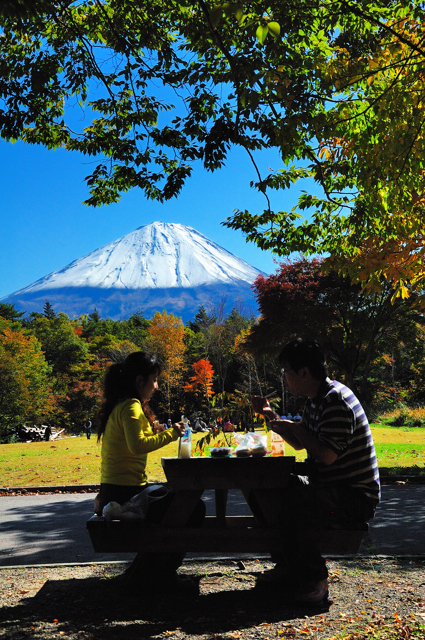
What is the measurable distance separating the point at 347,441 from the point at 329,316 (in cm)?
1301

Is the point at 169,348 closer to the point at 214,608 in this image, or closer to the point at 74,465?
the point at 74,465

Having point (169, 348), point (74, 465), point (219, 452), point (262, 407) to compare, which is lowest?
point (74, 465)

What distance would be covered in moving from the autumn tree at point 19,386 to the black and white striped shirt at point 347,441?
30417 mm

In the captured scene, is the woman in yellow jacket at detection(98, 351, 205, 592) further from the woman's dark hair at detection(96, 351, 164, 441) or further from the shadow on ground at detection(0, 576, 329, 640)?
the shadow on ground at detection(0, 576, 329, 640)

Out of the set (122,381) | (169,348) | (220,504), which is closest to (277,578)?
(220,504)

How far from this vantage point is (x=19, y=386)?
33.8 meters

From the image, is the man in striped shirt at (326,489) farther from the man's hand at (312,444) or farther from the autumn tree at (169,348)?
the autumn tree at (169,348)

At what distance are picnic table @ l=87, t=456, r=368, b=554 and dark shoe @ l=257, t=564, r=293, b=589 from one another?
1.08 feet

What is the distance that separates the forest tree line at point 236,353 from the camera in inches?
632

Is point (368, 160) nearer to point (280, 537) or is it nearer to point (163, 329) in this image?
point (280, 537)

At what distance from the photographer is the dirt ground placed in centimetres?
300

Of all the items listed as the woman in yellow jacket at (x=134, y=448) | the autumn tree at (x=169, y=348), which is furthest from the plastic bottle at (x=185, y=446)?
the autumn tree at (x=169, y=348)

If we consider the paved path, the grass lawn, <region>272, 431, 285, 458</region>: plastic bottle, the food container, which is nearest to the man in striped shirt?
<region>272, 431, 285, 458</region>: plastic bottle

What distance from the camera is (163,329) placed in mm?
51594
